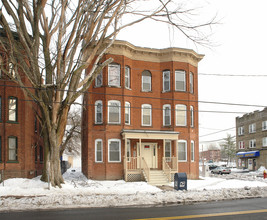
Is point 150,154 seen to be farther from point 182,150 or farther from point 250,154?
point 250,154

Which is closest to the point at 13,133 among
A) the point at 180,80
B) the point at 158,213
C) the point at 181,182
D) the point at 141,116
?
the point at 141,116

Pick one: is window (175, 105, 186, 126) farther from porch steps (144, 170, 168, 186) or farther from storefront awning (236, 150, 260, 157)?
storefront awning (236, 150, 260, 157)

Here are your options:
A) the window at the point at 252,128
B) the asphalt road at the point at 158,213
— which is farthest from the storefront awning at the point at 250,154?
the asphalt road at the point at 158,213

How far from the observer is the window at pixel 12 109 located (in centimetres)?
2240

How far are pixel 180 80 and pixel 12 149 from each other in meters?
14.6

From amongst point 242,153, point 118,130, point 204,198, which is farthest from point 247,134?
point 204,198

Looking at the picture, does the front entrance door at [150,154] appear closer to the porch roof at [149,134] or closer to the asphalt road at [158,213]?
the porch roof at [149,134]

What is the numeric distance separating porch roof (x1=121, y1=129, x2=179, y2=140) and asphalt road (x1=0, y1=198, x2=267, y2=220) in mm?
10983

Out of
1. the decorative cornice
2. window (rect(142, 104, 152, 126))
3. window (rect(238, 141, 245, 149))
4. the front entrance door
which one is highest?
the decorative cornice

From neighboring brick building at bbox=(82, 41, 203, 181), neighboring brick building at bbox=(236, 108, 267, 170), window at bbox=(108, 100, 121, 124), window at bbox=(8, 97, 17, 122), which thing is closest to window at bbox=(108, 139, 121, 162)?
neighboring brick building at bbox=(82, 41, 203, 181)

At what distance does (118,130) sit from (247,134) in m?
38.2

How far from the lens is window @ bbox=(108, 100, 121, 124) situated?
950 inches

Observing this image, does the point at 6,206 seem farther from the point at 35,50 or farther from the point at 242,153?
the point at 242,153

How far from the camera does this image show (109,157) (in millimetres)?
23844
